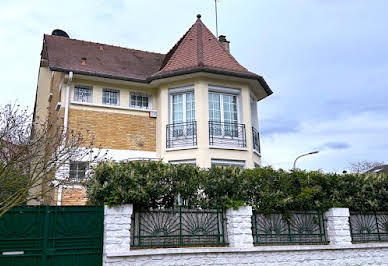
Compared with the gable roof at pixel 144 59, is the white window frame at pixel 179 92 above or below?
below

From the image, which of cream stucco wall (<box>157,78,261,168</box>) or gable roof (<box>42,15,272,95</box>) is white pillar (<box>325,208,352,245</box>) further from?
gable roof (<box>42,15,272,95</box>)

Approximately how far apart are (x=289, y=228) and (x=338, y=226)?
4.53ft

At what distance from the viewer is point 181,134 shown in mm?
14750

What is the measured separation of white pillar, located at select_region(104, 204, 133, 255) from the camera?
317 inches

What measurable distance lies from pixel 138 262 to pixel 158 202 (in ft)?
4.81

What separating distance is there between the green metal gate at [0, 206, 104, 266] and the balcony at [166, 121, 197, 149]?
6.40m

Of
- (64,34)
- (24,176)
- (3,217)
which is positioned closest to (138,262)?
(3,217)

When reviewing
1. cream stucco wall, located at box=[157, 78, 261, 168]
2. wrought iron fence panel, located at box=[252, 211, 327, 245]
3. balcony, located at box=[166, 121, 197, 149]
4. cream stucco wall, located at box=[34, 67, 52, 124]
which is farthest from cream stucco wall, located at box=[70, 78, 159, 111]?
wrought iron fence panel, located at box=[252, 211, 327, 245]

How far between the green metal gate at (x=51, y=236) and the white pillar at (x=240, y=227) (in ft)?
9.77

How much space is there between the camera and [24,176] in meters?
10.3

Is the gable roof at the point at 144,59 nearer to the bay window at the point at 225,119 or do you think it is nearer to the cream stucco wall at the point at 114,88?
the cream stucco wall at the point at 114,88

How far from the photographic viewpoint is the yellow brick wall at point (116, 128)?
1454 cm

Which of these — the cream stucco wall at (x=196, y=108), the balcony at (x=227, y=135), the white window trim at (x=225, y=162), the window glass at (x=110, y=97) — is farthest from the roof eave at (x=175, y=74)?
the white window trim at (x=225, y=162)

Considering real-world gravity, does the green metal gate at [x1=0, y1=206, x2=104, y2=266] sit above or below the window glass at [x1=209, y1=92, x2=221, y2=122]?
below
